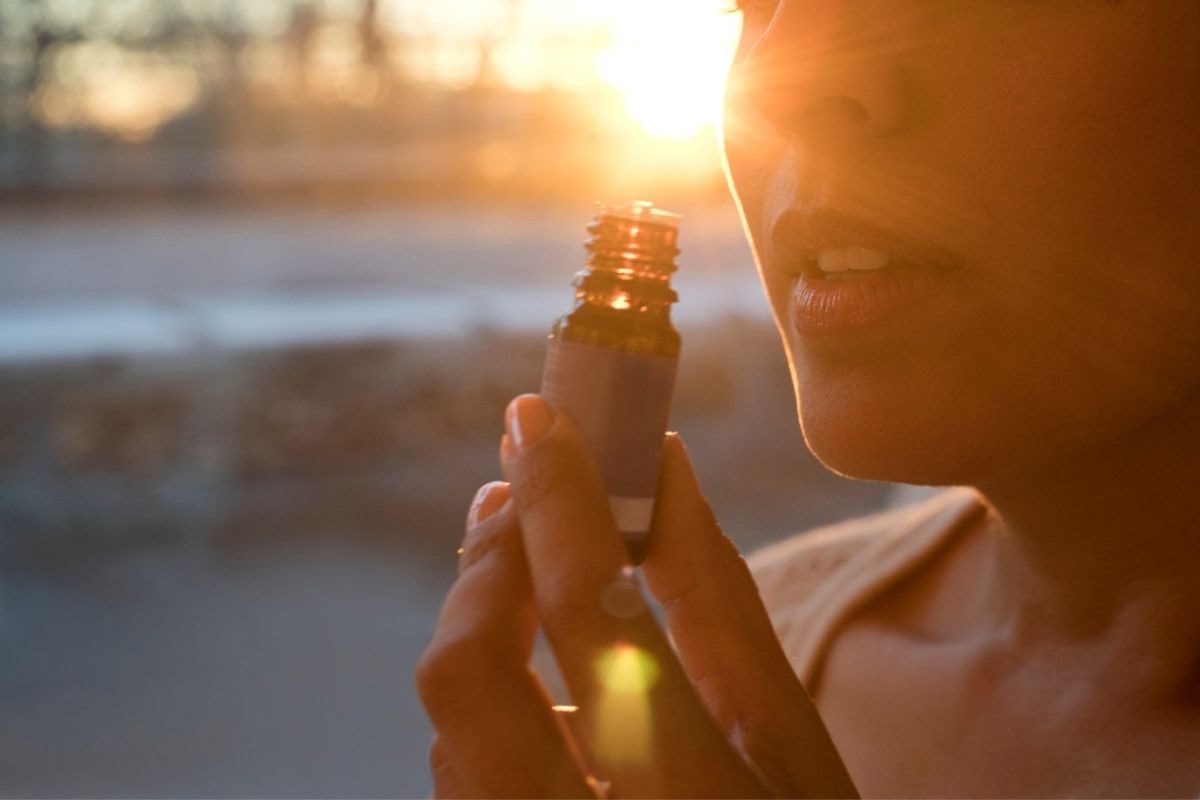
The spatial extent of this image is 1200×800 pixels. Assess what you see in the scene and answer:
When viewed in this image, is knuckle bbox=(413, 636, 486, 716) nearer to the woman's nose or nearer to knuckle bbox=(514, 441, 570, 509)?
knuckle bbox=(514, 441, 570, 509)

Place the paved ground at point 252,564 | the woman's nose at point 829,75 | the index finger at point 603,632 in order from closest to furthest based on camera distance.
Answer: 1. the index finger at point 603,632
2. the woman's nose at point 829,75
3. the paved ground at point 252,564

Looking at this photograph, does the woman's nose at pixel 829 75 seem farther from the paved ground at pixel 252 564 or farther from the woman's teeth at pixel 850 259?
the paved ground at pixel 252 564

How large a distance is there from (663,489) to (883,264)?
7.2 inches

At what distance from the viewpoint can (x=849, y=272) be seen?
0.77 metres

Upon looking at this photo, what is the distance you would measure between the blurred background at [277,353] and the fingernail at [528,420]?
0.81ft

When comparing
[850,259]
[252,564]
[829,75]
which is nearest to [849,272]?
[850,259]

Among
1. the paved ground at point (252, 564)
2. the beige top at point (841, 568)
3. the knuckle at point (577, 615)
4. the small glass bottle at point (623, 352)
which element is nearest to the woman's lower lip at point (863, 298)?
the small glass bottle at point (623, 352)

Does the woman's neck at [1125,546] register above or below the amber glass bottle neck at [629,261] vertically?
below

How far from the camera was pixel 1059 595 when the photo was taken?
0.91 m

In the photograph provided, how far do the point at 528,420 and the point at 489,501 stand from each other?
84 mm

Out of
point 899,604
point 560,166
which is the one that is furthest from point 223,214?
point 899,604

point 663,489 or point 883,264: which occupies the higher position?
point 883,264

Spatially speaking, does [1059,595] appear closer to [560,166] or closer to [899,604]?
[899,604]

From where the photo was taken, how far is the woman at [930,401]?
26.5 inches
